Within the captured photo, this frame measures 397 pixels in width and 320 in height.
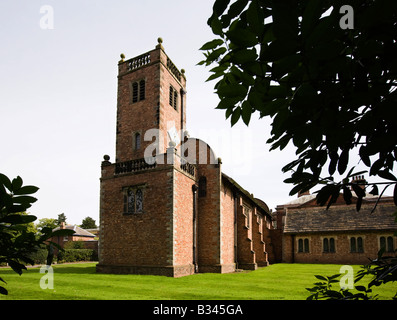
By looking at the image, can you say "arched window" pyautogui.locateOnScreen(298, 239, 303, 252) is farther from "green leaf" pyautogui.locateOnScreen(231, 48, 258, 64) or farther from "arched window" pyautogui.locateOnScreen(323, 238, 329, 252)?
"green leaf" pyautogui.locateOnScreen(231, 48, 258, 64)

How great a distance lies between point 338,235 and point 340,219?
82.5 inches

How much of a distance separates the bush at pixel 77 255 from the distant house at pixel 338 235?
22677 mm

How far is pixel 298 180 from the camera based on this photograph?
6.19 ft

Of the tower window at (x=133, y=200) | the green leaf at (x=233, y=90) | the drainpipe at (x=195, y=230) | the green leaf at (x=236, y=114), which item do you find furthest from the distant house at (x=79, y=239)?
the green leaf at (x=233, y=90)

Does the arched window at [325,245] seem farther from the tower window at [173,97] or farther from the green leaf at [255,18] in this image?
the green leaf at [255,18]

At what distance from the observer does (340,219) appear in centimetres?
3228

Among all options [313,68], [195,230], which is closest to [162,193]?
[195,230]

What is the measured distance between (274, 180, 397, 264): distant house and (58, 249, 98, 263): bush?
22.7m

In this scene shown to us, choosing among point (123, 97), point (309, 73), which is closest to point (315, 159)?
point (309, 73)

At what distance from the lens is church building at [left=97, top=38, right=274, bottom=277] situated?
58.4 feet

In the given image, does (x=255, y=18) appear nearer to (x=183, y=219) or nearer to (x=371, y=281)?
(x=371, y=281)

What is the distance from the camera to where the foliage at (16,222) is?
146 cm
